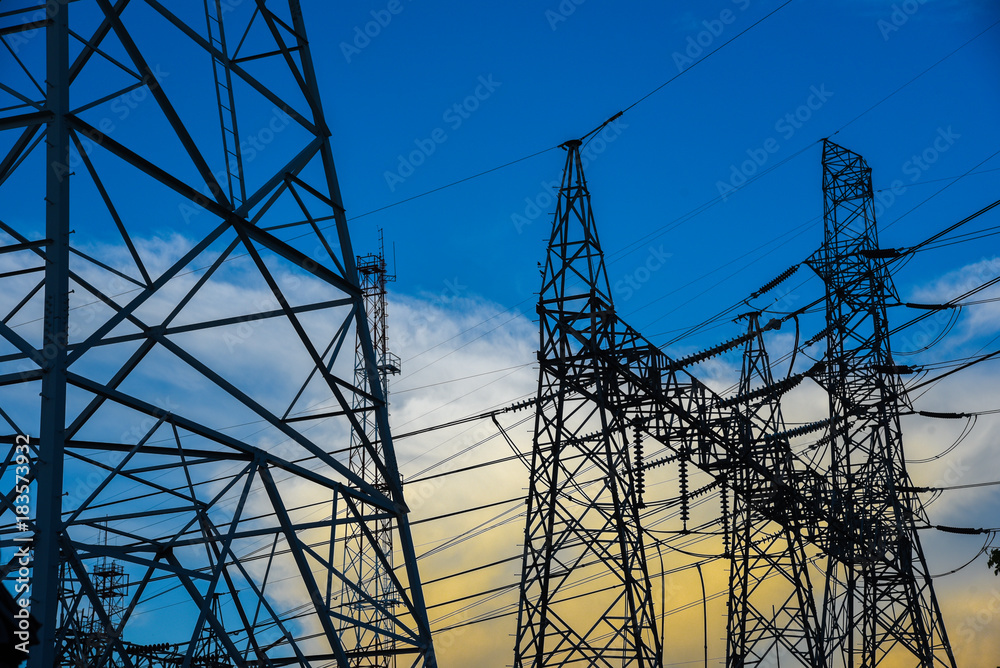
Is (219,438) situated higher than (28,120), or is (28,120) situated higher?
(28,120)

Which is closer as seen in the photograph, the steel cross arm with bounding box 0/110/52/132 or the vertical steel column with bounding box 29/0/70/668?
the vertical steel column with bounding box 29/0/70/668

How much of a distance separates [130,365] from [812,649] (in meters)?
22.6

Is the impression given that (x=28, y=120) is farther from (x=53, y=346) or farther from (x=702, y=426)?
(x=702, y=426)

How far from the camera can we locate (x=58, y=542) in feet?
29.9

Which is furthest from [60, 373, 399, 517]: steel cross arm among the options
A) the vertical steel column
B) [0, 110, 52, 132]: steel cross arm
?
[0, 110, 52, 132]: steel cross arm

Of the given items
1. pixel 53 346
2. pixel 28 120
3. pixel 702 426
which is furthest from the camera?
pixel 702 426

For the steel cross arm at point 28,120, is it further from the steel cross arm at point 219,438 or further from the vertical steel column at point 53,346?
the steel cross arm at point 219,438

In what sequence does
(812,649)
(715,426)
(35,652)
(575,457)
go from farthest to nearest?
(812,649), (715,426), (575,457), (35,652)

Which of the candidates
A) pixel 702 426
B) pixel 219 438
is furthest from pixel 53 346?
pixel 702 426

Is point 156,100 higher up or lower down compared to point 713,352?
lower down

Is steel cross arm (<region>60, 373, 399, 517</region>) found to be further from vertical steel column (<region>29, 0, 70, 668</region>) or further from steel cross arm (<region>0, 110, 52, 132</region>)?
steel cross arm (<region>0, 110, 52, 132</region>)

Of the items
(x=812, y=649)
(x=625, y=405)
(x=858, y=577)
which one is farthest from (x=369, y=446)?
(x=858, y=577)

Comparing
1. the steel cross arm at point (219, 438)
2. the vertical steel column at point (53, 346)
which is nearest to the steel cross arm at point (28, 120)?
the vertical steel column at point (53, 346)

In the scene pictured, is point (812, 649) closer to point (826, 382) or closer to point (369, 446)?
point (826, 382)
